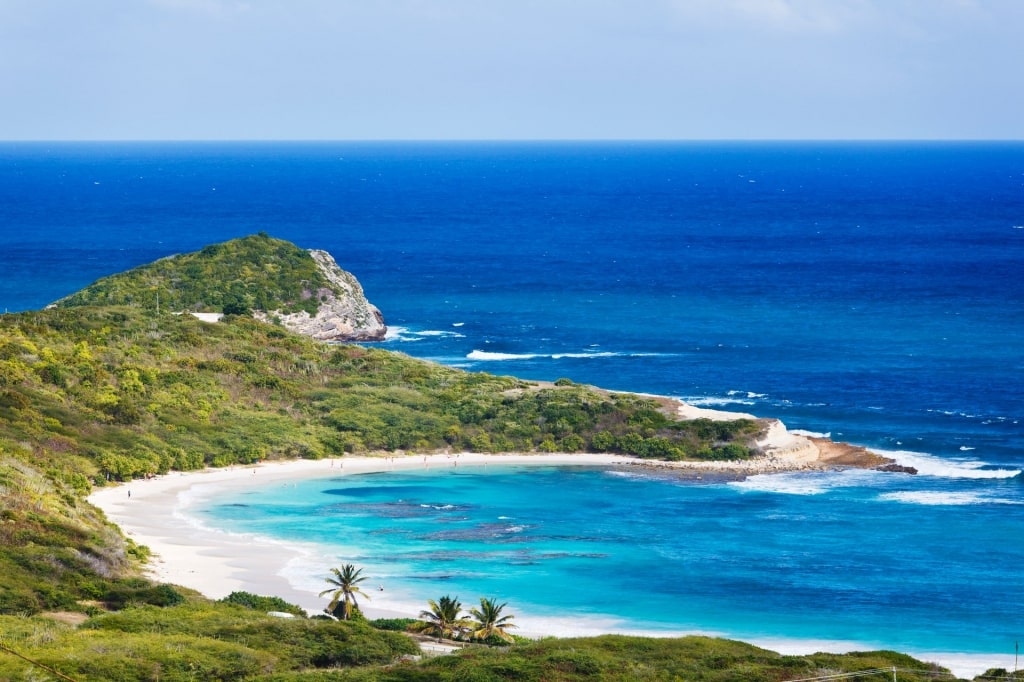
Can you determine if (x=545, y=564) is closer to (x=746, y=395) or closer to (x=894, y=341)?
(x=746, y=395)

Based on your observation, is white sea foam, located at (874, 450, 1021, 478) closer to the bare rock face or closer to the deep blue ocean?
the deep blue ocean

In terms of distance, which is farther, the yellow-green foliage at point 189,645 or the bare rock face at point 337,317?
the bare rock face at point 337,317

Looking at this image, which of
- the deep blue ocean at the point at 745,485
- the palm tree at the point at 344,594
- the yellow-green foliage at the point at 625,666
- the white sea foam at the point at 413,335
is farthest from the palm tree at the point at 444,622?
the white sea foam at the point at 413,335

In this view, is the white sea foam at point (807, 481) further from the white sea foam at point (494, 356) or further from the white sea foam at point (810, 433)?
the white sea foam at point (494, 356)

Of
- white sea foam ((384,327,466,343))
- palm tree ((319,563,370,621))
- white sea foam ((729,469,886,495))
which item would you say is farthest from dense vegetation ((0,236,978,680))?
white sea foam ((384,327,466,343))

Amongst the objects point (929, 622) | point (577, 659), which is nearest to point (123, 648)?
point (577, 659)

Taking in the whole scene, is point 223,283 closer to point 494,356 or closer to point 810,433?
point 494,356
